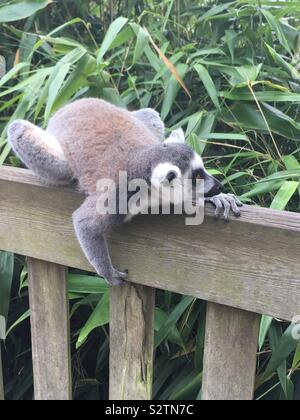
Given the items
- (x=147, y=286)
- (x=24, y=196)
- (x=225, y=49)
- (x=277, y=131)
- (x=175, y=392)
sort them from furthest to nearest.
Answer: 1. (x=225, y=49)
2. (x=277, y=131)
3. (x=175, y=392)
4. (x=24, y=196)
5. (x=147, y=286)

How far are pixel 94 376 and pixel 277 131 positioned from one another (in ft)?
3.44

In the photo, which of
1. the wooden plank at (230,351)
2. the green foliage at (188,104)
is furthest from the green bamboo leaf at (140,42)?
the wooden plank at (230,351)

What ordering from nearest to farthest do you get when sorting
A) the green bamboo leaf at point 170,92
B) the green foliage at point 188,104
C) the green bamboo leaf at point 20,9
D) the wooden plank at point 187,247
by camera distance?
1. the wooden plank at point 187,247
2. the green foliage at point 188,104
3. the green bamboo leaf at point 170,92
4. the green bamboo leaf at point 20,9

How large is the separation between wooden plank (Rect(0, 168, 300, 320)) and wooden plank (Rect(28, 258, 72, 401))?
2.0 inches

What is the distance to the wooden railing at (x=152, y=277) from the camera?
3.13 feet

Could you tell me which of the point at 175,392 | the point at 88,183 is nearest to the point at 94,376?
the point at 175,392

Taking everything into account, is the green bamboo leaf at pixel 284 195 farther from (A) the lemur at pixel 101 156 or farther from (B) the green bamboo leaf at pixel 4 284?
(B) the green bamboo leaf at pixel 4 284

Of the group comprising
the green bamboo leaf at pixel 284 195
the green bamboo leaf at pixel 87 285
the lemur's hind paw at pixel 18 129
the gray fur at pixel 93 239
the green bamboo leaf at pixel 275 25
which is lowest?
the green bamboo leaf at pixel 87 285

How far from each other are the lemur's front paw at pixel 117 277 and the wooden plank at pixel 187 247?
0.02m

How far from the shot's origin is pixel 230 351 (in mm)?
1038

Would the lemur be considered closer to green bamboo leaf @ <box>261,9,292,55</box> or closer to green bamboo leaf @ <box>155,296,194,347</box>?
green bamboo leaf @ <box>155,296,194,347</box>

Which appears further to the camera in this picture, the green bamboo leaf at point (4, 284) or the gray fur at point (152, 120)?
the gray fur at point (152, 120)
